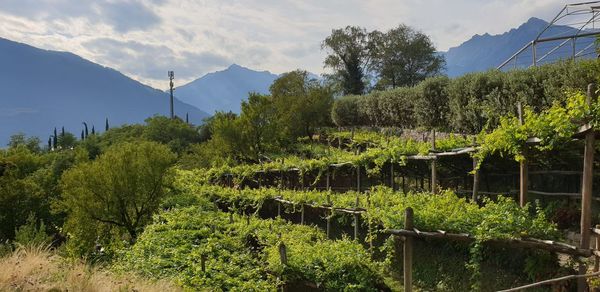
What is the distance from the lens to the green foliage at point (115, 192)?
72.2 feet

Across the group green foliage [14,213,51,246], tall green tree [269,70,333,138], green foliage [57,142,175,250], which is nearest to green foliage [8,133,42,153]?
tall green tree [269,70,333,138]

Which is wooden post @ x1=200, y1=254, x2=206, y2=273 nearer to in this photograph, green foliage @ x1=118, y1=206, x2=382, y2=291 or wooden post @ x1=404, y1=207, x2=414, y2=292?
green foliage @ x1=118, y1=206, x2=382, y2=291

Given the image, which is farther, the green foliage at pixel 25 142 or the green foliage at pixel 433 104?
the green foliage at pixel 25 142

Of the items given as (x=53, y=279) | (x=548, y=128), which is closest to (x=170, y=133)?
(x=53, y=279)

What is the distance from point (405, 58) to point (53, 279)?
1790 inches

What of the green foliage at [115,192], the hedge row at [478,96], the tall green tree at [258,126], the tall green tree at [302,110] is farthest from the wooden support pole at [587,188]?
the tall green tree at [302,110]

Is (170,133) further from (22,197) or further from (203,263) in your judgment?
(203,263)

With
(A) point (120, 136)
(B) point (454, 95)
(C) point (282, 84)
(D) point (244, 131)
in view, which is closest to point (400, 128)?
(B) point (454, 95)

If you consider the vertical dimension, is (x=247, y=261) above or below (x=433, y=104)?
below

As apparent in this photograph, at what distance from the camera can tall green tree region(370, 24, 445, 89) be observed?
4800 cm

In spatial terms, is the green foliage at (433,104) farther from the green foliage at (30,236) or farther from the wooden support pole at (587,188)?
the green foliage at (30,236)

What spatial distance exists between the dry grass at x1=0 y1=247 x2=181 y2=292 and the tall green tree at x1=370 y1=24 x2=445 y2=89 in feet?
141

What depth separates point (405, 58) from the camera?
48.4 m

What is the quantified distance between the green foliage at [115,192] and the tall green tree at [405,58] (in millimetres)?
30660
